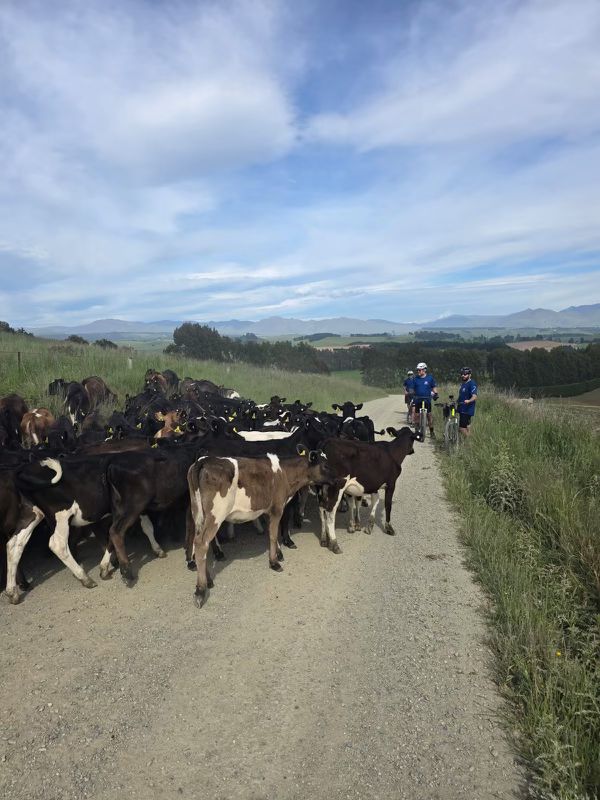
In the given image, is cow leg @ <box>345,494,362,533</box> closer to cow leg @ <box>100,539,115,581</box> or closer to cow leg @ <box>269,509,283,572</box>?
cow leg @ <box>269,509,283,572</box>

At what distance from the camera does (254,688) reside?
12.6 feet

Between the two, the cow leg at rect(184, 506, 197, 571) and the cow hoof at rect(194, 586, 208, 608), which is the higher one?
the cow leg at rect(184, 506, 197, 571)

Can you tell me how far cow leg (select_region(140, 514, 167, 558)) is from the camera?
21.0 feet

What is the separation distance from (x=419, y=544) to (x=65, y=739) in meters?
4.80

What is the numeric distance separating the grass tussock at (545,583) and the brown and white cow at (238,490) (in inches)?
96.0

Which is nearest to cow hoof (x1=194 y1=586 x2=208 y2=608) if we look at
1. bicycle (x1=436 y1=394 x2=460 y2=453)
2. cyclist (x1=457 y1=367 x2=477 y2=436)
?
cyclist (x1=457 y1=367 x2=477 y2=436)

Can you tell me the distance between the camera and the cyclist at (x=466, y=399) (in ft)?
38.4

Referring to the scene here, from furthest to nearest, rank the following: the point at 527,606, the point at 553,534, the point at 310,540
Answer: the point at 310,540
the point at 553,534
the point at 527,606

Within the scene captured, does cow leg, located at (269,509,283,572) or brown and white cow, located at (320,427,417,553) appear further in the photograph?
brown and white cow, located at (320,427,417,553)

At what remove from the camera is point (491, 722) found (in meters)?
3.50

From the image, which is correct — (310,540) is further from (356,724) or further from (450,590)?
(356,724)

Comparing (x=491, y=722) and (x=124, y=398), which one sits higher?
(x=124, y=398)

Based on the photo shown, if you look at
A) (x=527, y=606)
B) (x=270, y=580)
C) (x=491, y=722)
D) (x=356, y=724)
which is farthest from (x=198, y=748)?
(x=527, y=606)

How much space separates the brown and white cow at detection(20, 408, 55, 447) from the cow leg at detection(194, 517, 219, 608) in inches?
249
